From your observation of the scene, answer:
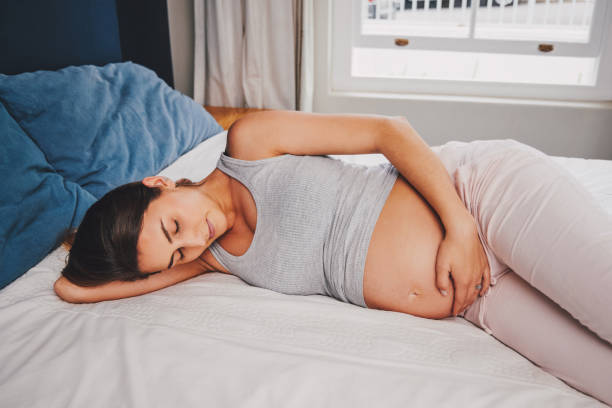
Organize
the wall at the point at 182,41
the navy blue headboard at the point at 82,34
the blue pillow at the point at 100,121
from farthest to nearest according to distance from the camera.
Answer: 1. the wall at the point at 182,41
2. the navy blue headboard at the point at 82,34
3. the blue pillow at the point at 100,121

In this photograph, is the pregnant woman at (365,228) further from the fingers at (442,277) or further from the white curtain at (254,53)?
the white curtain at (254,53)

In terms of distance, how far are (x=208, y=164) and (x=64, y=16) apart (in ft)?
2.63

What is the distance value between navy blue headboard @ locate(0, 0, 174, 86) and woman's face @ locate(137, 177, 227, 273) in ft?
2.82

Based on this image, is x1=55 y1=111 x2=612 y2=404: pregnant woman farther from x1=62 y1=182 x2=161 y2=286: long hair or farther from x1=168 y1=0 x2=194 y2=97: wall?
x1=168 y1=0 x2=194 y2=97: wall

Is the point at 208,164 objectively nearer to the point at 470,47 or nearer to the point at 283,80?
the point at 283,80

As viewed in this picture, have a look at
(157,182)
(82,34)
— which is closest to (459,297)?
(157,182)

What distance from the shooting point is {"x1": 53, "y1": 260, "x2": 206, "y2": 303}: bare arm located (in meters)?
0.99

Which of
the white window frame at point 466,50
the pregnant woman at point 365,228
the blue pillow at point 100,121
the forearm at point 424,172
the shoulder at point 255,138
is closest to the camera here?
the pregnant woman at point 365,228

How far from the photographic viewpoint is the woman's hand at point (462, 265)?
919 mm

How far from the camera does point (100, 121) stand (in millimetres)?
1414

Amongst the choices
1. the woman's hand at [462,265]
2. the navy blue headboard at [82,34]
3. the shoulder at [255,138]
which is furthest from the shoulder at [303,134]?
the navy blue headboard at [82,34]

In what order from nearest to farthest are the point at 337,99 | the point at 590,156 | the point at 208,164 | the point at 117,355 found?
1. the point at 117,355
2. the point at 208,164
3. the point at 590,156
4. the point at 337,99

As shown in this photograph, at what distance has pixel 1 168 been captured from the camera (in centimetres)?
105

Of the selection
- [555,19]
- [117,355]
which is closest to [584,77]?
[555,19]
